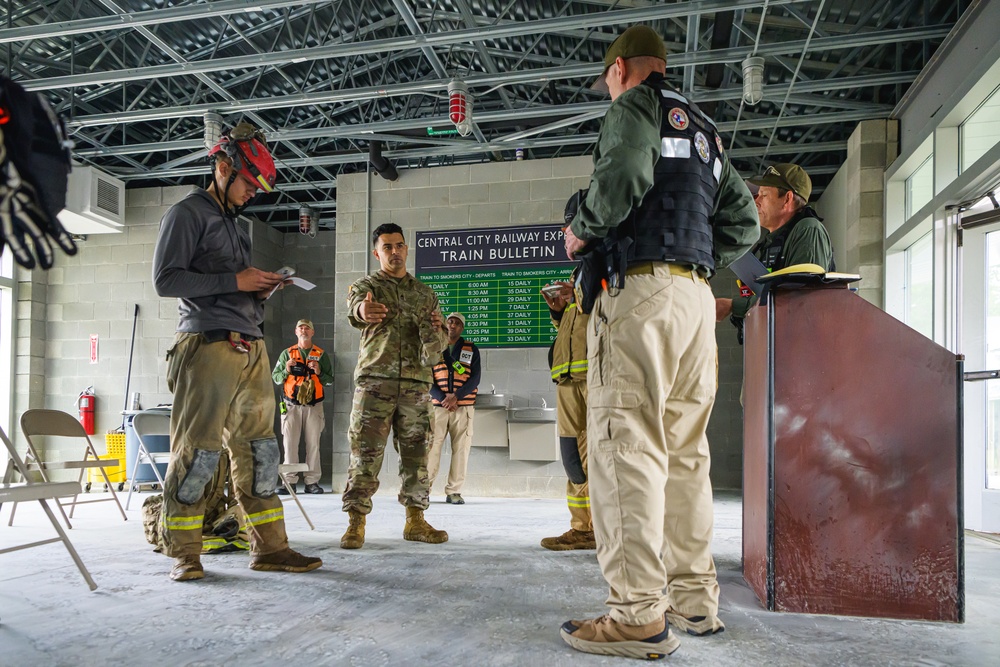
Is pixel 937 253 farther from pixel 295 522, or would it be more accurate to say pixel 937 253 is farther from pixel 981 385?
pixel 295 522

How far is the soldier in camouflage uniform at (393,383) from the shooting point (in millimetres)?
3448

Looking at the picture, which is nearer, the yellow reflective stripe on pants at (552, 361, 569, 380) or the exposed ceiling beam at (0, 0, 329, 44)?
the yellow reflective stripe on pants at (552, 361, 569, 380)

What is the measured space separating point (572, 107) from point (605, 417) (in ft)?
17.4

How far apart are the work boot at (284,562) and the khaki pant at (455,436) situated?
143 inches

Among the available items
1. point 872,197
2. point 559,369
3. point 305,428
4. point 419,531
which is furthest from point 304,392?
point 872,197

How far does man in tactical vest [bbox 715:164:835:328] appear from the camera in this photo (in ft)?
9.11

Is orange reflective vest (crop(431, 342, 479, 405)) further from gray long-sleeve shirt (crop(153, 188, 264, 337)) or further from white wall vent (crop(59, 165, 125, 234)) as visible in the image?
white wall vent (crop(59, 165, 125, 234))

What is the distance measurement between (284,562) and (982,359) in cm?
476

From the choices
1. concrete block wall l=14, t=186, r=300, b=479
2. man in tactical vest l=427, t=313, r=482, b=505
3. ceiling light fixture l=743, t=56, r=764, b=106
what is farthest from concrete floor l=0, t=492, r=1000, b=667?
concrete block wall l=14, t=186, r=300, b=479

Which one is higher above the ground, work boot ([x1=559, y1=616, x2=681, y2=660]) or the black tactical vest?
the black tactical vest

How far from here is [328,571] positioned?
9.09 feet

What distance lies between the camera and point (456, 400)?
645 cm

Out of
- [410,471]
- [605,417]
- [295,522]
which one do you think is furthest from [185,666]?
[295,522]

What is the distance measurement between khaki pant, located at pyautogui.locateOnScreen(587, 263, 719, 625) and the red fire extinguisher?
8.47m
